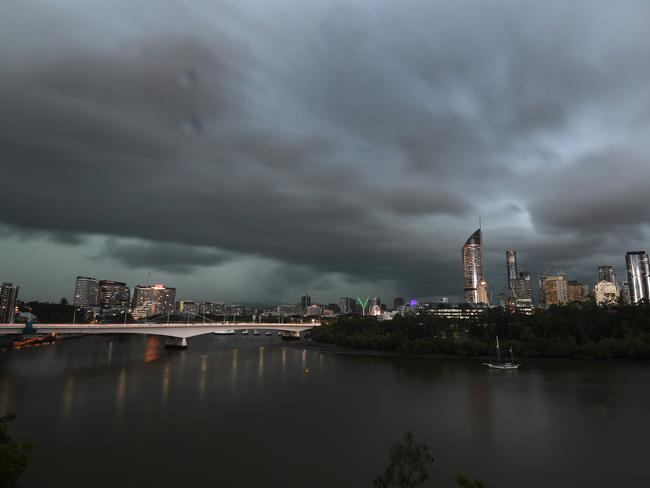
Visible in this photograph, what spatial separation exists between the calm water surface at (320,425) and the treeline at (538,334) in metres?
15.2

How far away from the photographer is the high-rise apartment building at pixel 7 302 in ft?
536

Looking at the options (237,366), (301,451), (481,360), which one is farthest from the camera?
(481,360)

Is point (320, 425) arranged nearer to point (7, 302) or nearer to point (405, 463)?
point (405, 463)

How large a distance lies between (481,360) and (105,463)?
2889 inches

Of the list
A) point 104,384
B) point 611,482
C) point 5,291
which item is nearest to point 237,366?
point 104,384

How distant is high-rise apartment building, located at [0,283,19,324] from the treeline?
147861mm

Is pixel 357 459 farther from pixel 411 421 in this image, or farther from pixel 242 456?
pixel 411 421

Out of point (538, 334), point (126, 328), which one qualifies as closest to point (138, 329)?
point (126, 328)

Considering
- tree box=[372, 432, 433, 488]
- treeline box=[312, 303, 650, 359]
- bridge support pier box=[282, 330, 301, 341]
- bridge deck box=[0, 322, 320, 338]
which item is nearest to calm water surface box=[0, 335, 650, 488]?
bridge deck box=[0, 322, 320, 338]

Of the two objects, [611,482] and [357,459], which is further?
[357,459]

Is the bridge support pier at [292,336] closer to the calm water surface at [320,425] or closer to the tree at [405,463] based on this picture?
the calm water surface at [320,425]

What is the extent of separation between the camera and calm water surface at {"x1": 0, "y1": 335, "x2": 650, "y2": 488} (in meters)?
23.6

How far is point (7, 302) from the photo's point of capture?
6629 inches

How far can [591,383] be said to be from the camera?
5297 centimetres
